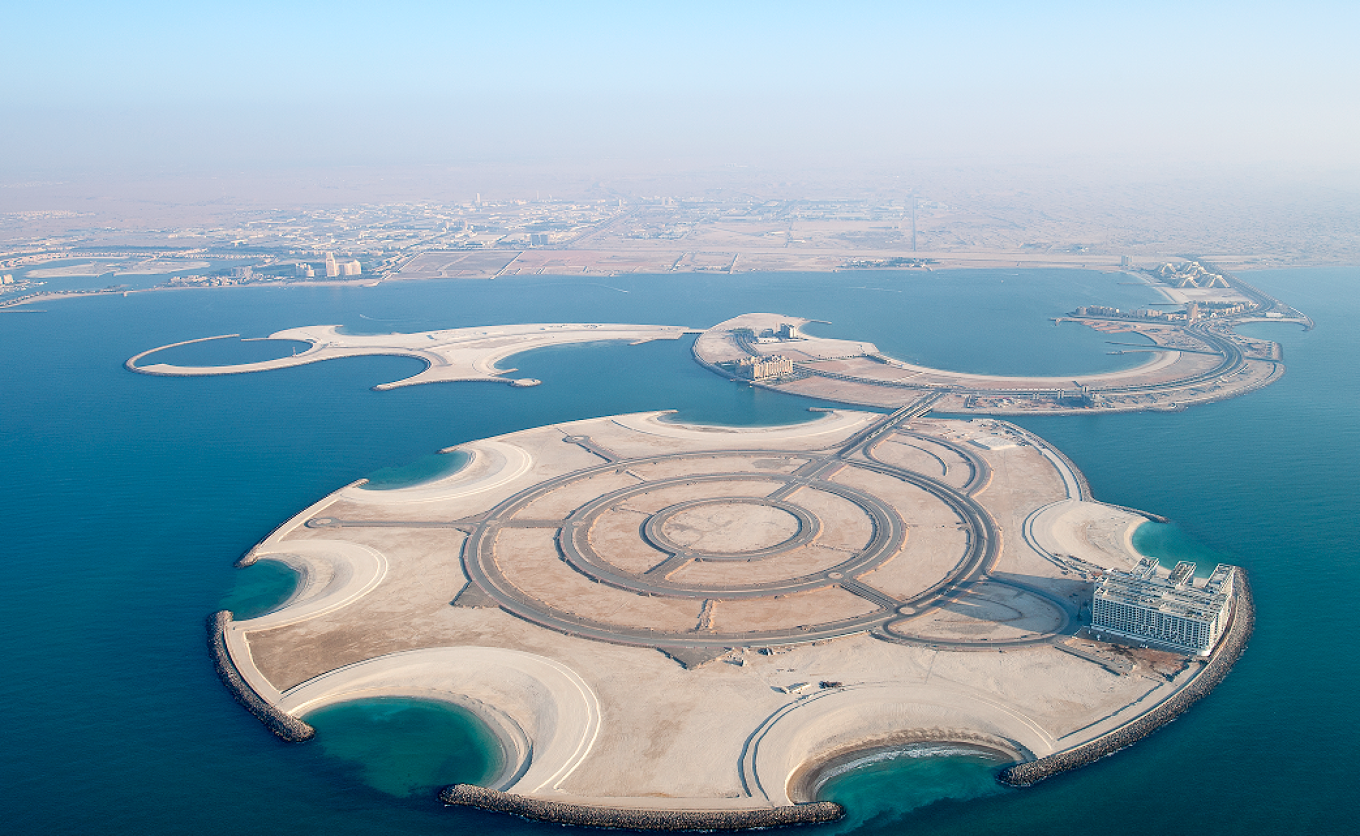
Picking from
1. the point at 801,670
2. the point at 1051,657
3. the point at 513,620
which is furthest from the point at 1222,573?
the point at 513,620

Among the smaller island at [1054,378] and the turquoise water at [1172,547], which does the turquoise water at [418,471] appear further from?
the turquoise water at [1172,547]

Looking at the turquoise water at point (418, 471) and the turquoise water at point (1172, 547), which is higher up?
the turquoise water at point (418, 471)

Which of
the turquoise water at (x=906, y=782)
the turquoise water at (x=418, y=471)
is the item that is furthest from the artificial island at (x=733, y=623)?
the turquoise water at (x=418, y=471)

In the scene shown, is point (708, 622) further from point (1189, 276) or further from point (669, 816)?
point (1189, 276)

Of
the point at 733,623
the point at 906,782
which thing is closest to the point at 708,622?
the point at 733,623

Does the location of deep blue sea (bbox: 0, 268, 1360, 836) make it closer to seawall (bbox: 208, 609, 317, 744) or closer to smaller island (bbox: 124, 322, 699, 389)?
seawall (bbox: 208, 609, 317, 744)

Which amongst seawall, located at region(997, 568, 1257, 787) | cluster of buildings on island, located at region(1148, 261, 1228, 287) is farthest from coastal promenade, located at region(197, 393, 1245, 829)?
cluster of buildings on island, located at region(1148, 261, 1228, 287)
